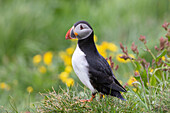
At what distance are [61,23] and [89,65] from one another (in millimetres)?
4767

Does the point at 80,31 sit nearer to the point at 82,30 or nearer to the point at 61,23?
the point at 82,30

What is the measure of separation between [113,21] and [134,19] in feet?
1.66

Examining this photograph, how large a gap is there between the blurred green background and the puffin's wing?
3.23 m

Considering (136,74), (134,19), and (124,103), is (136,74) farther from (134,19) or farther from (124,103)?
(134,19)

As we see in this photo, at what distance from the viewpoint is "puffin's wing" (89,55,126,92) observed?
2.88m

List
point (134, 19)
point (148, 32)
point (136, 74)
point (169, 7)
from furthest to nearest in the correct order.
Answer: point (169, 7)
point (134, 19)
point (148, 32)
point (136, 74)

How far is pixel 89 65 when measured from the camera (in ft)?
9.39

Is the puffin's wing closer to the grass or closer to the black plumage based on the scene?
the black plumage

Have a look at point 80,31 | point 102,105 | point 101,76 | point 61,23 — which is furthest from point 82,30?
point 61,23

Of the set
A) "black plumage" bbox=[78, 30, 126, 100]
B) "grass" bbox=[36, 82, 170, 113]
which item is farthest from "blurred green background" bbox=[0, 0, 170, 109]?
"black plumage" bbox=[78, 30, 126, 100]

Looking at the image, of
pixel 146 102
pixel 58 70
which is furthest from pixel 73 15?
pixel 146 102

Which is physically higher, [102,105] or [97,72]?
[97,72]

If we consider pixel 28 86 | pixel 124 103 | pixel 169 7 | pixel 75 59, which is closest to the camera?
pixel 75 59

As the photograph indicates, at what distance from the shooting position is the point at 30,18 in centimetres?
738
